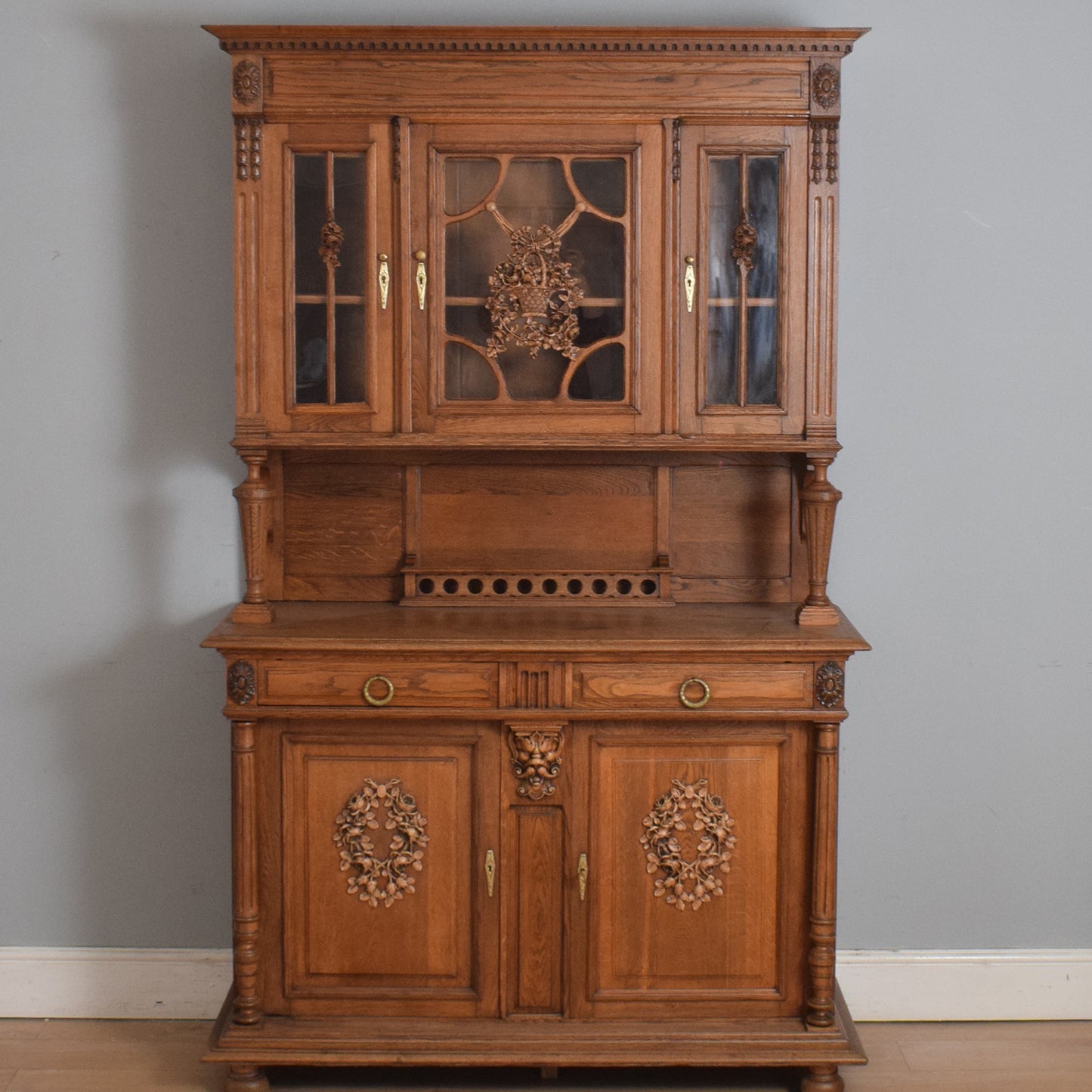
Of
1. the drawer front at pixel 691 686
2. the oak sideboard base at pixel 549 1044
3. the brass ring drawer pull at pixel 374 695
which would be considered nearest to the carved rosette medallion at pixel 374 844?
the brass ring drawer pull at pixel 374 695

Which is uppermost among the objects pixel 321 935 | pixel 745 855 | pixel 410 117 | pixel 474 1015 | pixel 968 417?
pixel 410 117

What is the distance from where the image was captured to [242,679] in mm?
2506

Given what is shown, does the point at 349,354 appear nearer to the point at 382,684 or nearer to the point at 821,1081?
the point at 382,684

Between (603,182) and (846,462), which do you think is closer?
(603,182)

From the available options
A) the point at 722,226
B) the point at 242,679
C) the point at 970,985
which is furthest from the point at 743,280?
the point at 970,985

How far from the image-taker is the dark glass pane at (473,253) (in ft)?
8.45

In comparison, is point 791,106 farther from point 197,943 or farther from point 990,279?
point 197,943

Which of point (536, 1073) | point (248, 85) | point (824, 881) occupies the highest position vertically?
point (248, 85)

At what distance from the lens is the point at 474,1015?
8.55ft

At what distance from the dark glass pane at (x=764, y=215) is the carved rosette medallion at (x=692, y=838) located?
102 centimetres

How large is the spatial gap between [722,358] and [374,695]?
0.98 m

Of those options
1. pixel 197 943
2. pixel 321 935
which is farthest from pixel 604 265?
pixel 197 943

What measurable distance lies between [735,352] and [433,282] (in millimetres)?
632

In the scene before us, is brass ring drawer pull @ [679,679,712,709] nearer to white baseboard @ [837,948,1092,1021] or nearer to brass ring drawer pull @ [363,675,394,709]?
brass ring drawer pull @ [363,675,394,709]
